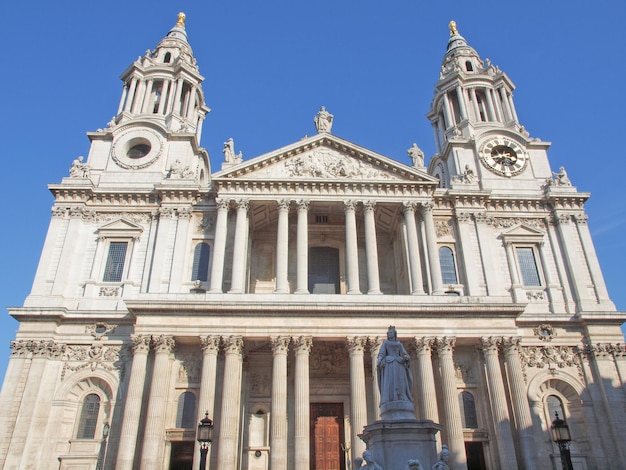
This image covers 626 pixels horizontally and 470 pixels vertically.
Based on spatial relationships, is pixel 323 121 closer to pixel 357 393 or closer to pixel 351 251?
pixel 351 251

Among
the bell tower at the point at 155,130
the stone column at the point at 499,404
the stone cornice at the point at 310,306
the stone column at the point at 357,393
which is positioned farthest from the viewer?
the bell tower at the point at 155,130

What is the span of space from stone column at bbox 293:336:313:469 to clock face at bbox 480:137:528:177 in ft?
58.1

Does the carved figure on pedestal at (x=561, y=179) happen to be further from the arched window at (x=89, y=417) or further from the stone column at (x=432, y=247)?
the arched window at (x=89, y=417)

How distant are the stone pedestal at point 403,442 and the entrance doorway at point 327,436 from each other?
13302mm

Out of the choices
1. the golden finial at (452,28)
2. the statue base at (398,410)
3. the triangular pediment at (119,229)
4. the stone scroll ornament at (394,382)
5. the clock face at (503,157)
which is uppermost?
the golden finial at (452,28)

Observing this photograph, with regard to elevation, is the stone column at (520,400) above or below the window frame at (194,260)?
below

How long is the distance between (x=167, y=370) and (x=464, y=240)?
676 inches

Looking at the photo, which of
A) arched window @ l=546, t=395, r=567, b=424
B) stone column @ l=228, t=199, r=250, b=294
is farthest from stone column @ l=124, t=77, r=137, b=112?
arched window @ l=546, t=395, r=567, b=424

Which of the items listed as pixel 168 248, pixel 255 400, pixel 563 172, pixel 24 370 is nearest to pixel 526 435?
pixel 255 400

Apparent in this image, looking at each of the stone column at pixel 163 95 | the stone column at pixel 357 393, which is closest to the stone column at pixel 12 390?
the stone column at pixel 357 393

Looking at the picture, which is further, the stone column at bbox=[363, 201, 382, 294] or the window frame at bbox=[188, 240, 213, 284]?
the window frame at bbox=[188, 240, 213, 284]

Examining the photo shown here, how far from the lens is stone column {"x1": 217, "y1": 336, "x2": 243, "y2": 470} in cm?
2252

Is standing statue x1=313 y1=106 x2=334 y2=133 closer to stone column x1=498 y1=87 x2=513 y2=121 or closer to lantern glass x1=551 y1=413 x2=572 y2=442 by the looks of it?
stone column x1=498 y1=87 x2=513 y2=121

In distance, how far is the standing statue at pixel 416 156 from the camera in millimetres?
31781
